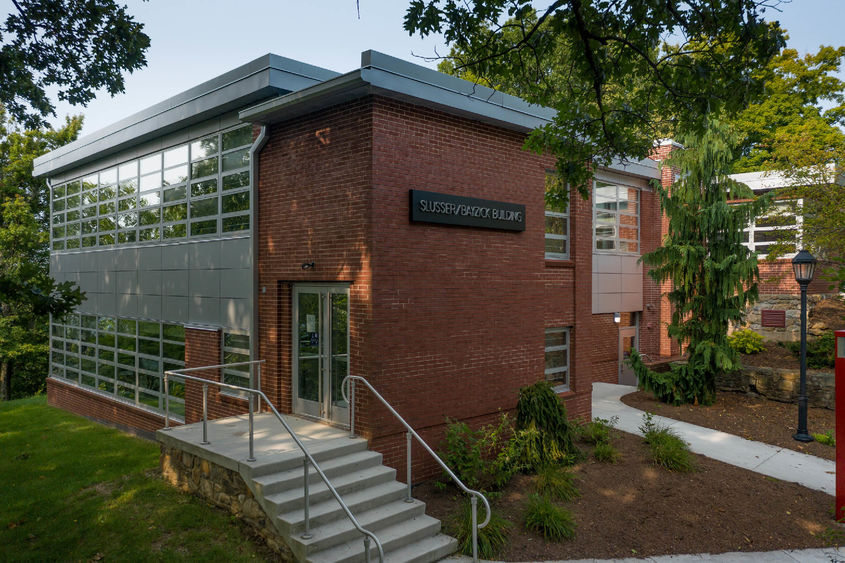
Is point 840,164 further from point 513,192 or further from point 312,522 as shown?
point 312,522

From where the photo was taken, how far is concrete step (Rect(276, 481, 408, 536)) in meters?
6.54

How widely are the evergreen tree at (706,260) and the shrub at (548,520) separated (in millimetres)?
7537

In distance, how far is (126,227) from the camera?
565 inches

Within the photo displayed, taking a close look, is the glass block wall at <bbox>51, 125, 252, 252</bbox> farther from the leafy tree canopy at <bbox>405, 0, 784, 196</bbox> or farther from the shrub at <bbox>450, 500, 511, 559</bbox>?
the shrub at <bbox>450, 500, 511, 559</bbox>

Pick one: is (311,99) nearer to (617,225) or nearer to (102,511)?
(102,511)

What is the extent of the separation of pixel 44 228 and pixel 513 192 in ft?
83.3

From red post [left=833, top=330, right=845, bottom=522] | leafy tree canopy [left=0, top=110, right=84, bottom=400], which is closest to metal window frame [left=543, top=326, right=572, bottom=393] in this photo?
red post [left=833, top=330, right=845, bottom=522]

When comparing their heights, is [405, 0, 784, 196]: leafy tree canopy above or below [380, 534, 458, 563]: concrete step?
above

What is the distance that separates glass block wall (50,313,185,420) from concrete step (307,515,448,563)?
280 inches

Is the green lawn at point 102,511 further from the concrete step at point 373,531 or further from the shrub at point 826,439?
the shrub at point 826,439

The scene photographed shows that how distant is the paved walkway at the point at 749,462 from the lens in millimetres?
6684

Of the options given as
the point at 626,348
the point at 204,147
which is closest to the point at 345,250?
the point at 204,147

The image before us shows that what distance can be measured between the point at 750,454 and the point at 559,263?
196 inches

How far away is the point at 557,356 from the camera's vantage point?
12117mm
